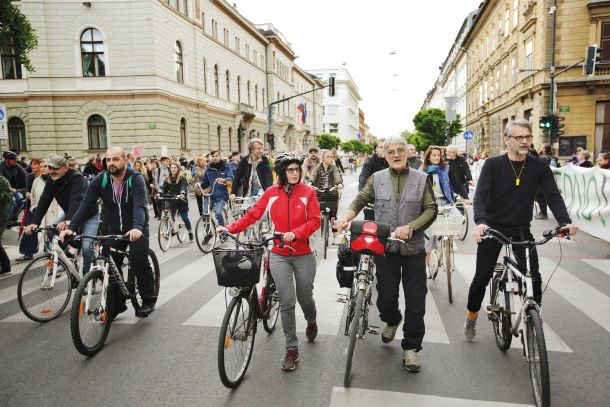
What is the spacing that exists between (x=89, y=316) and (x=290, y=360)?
6.36 feet

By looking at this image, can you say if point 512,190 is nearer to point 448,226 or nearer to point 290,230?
point 448,226

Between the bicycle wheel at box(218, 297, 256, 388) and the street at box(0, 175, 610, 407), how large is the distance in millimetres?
120

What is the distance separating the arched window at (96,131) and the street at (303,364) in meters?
24.6

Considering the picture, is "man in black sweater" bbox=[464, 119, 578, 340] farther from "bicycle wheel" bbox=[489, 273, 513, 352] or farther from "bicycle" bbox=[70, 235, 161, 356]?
"bicycle" bbox=[70, 235, 161, 356]

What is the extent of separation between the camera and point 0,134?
39.5ft

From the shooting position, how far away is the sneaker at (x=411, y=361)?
390 cm

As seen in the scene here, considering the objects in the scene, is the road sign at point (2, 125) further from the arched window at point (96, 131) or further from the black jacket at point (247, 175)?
the arched window at point (96, 131)

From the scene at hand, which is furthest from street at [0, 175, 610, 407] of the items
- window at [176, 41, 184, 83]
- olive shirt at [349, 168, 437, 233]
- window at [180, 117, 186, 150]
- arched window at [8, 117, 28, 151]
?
window at [176, 41, 184, 83]

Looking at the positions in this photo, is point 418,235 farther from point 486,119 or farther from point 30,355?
point 486,119

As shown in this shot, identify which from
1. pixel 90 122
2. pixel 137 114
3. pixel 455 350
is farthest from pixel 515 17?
pixel 455 350

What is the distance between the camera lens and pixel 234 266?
11.8 ft

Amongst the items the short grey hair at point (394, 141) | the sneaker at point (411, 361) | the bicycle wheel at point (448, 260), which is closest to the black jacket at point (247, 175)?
the bicycle wheel at point (448, 260)

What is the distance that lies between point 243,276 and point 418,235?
148 cm

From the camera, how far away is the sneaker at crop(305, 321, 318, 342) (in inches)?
178
